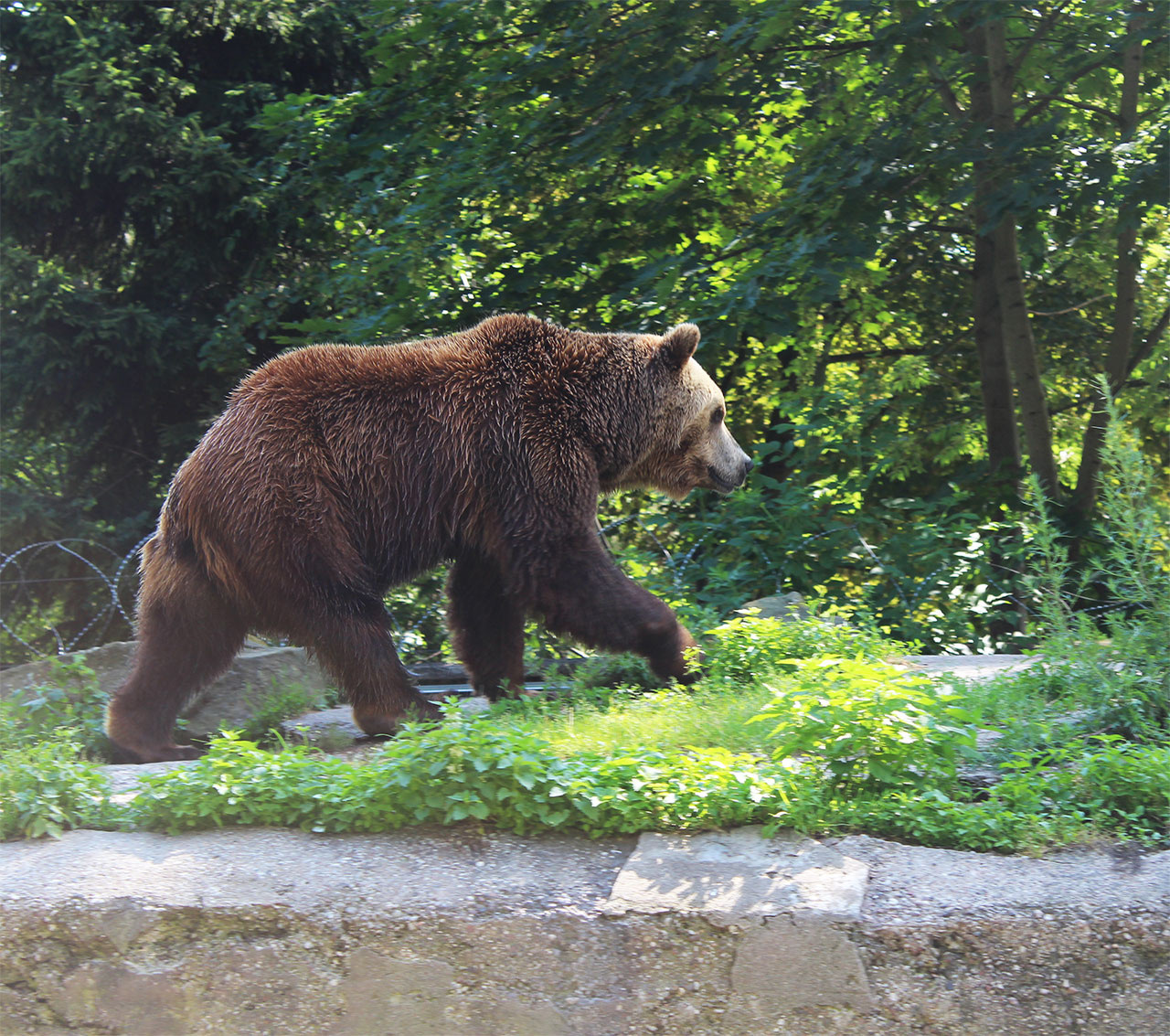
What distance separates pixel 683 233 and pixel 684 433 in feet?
8.89

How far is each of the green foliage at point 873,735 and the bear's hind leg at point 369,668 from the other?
5.34ft

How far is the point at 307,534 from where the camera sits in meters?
4.57

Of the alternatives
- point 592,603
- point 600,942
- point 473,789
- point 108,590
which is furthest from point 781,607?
point 108,590

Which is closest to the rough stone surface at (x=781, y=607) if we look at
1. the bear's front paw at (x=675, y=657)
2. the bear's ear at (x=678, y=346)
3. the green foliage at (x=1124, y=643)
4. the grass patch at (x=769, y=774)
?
the bear's front paw at (x=675, y=657)

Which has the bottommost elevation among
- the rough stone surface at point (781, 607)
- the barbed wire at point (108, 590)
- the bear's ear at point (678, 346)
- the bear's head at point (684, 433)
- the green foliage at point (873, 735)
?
the barbed wire at point (108, 590)

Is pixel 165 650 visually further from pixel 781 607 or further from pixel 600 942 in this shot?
pixel 781 607

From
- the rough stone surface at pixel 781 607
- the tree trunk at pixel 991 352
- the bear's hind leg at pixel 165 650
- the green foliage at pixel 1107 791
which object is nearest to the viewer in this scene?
the green foliage at pixel 1107 791

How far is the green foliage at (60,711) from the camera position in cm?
503

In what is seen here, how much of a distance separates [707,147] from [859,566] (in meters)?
2.79

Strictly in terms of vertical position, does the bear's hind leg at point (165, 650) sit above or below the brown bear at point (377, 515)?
below

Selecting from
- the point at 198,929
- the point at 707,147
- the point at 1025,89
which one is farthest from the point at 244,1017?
the point at 1025,89

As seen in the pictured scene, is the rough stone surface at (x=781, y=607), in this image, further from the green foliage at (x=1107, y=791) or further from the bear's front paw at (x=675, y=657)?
the green foliage at (x=1107, y=791)

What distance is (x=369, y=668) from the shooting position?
4.64 meters

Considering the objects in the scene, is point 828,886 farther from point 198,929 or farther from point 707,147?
point 707,147
